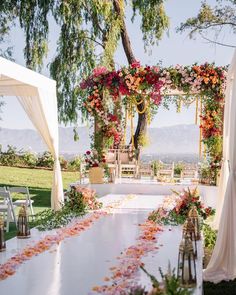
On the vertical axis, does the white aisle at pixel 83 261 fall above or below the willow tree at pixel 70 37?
below

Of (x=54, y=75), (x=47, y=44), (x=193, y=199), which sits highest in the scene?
(x=47, y=44)

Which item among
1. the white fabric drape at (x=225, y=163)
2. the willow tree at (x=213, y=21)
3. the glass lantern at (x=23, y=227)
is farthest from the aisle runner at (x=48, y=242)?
the willow tree at (x=213, y=21)

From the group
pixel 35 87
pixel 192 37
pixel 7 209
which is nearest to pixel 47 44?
pixel 192 37

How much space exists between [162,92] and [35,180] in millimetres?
5295

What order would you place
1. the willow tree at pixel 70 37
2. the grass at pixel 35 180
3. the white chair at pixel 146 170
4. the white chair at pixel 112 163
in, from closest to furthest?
the white chair at pixel 112 163 → the grass at pixel 35 180 → the white chair at pixel 146 170 → the willow tree at pixel 70 37

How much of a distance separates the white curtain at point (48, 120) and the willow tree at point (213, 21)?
38.3ft

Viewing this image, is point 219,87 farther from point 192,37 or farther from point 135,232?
point 192,37

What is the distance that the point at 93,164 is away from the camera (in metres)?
11.6

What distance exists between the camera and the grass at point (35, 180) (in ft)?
41.5

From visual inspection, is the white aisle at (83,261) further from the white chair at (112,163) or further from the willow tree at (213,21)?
the willow tree at (213,21)

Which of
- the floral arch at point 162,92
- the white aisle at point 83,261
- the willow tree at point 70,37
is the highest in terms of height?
the willow tree at point 70,37

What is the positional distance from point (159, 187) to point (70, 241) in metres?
5.90

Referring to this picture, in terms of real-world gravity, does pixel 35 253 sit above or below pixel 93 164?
below

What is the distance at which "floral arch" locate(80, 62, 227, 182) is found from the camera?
11227mm
